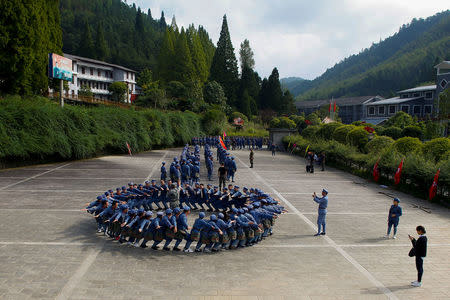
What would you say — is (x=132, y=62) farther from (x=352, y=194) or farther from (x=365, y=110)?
(x=352, y=194)

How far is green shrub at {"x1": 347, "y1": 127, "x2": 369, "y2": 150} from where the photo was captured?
26.2 m

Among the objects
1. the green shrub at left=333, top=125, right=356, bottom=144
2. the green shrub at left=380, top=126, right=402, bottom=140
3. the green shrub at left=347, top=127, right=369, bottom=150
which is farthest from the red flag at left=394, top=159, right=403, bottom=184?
the green shrub at left=380, top=126, right=402, bottom=140

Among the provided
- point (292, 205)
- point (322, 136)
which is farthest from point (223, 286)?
point (322, 136)

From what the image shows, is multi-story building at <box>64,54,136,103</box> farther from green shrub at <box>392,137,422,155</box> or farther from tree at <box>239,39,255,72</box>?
green shrub at <box>392,137,422,155</box>

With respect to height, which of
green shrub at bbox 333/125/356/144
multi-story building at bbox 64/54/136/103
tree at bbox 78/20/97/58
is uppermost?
tree at bbox 78/20/97/58

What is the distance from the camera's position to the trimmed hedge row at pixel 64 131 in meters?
21.4

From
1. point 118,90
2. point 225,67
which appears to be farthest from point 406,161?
point 225,67

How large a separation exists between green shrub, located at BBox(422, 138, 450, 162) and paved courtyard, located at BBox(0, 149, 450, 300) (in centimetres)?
436

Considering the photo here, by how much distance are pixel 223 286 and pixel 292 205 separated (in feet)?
24.6

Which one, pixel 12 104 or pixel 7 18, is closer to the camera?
pixel 12 104

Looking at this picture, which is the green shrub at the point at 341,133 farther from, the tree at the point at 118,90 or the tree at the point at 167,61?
the tree at the point at 167,61

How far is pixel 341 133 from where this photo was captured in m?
29.6

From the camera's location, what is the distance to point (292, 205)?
13805 mm

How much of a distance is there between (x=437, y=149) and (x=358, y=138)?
910 centimetres
